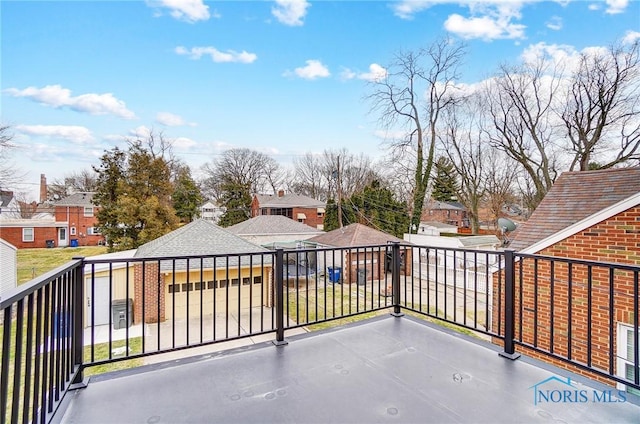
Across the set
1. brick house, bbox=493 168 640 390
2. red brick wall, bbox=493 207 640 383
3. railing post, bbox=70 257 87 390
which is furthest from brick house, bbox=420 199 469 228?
railing post, bbox=70 257 87 390

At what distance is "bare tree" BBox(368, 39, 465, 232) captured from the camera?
46.8 feet

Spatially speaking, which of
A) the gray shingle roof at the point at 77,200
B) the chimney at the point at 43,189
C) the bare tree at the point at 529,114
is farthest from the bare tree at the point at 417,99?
the chimney at the point at 43,189

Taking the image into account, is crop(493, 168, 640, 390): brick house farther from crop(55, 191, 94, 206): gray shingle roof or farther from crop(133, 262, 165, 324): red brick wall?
crop(55, 191, 94, 206): gray shingle roof

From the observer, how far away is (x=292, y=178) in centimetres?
2944

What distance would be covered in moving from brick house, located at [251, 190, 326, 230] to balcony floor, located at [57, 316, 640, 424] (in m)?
21.8

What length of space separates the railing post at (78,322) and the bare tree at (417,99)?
1442 centimetres

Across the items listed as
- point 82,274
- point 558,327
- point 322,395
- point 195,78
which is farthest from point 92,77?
point 558,327

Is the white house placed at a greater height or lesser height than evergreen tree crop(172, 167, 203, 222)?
lesser

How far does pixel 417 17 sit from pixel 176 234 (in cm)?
920

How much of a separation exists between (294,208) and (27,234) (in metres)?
18.2

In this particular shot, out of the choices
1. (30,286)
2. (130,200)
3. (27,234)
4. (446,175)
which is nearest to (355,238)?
(446,175)

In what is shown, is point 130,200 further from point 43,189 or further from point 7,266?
point 43,189

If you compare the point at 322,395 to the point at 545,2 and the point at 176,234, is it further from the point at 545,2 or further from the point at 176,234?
the point at 545,2

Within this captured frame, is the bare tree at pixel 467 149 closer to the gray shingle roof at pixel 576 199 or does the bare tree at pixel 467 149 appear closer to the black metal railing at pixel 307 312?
the gray shingle roof at pixel 576 199
